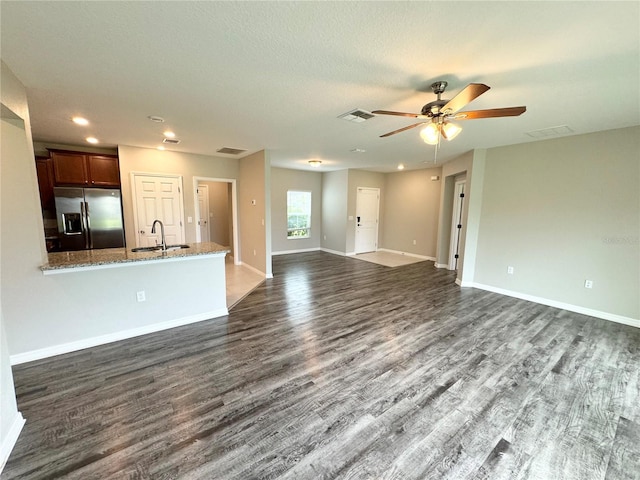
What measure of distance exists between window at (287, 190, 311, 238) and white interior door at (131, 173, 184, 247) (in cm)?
321

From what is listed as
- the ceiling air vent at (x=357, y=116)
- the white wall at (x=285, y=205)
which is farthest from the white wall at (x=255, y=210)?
the ceiling air vent at (x=357, y=116)

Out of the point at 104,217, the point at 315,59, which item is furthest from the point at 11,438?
the point at 104,217

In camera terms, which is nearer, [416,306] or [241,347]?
[241,347]

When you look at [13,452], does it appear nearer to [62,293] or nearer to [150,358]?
[150,358]

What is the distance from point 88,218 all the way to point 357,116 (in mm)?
4970

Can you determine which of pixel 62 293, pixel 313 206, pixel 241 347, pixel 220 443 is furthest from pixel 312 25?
pixel 313 206

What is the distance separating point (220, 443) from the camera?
1626 millimetres

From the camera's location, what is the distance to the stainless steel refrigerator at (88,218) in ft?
14.4

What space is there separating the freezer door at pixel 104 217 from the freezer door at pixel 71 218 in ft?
0.27

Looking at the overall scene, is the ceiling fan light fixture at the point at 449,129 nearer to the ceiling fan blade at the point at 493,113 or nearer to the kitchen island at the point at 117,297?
the ceiling fan blade at the point at 493,113

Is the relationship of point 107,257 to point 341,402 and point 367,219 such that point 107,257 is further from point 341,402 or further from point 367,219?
point 367,219

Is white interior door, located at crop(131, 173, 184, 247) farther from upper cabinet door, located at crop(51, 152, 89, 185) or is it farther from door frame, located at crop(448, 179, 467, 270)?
door frame, located at crop(448, 179, 467, 270)

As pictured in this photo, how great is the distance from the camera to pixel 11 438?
1577 mm

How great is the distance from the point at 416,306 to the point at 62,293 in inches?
171
